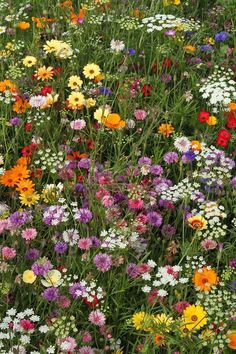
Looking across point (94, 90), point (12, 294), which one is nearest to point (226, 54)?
point (94, 90)

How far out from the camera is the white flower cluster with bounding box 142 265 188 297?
7.48 feet

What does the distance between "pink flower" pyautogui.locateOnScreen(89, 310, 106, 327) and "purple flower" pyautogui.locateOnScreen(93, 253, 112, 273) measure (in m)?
0.15

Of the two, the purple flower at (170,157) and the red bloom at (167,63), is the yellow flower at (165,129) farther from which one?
the red bloom at (167,63)

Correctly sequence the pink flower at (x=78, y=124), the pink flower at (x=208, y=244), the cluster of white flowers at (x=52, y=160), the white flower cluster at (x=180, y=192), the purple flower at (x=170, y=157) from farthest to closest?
the pink flower at (x=78, y=124) → the purple flower at (x=170, y=157) → the cluster of white flowers at (x=52, y=160) → the white flower cluster at (x=180, y=192) → the pink flower at (x=208, y=244)

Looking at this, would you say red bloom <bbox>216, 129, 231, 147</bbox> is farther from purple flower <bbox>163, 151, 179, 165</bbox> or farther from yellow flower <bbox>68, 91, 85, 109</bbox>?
yellow flower <bbox>68, 91, 85, 109</bbox>

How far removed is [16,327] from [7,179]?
2.68ft

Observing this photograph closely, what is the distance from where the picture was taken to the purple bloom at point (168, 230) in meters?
2.65

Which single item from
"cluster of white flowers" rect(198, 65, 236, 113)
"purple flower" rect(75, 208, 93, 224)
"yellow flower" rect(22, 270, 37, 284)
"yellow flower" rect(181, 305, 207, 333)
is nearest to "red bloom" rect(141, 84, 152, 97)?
"cluster of white flowers" rect(198, 65, 236, 113)

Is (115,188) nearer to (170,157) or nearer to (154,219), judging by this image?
(154,219)

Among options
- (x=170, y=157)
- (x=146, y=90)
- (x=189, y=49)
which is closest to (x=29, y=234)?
(x=170, y=157)

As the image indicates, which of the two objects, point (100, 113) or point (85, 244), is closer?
point (85, 244)

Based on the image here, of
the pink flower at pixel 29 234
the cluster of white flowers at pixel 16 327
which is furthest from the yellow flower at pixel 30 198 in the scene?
the cluster of white flowers at pixel 16 327

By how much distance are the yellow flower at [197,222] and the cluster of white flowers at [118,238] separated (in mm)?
208

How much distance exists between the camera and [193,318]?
218 cm
